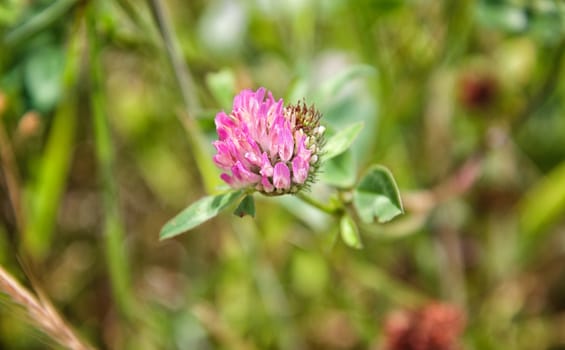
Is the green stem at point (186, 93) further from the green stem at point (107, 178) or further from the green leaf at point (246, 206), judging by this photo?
the green leaf at point (246, 206)

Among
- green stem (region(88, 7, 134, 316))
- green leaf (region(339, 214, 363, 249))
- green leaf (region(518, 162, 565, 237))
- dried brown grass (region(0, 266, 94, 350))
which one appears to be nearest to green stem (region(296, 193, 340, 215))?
Result: green leaf (region(339, 214, 363, 249))

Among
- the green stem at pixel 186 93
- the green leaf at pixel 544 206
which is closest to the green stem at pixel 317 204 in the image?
the green stem at pixel 186 93

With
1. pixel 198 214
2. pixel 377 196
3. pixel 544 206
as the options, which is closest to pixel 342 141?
pixel 377 196

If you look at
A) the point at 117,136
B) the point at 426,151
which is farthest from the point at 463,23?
the point at 117,136

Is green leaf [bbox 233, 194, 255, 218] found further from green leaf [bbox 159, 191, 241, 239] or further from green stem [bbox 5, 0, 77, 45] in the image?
green stem [bbox 5, 0, 77, 45]

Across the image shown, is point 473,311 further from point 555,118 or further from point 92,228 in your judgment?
point 92,228

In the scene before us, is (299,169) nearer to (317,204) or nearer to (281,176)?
(281,176)
